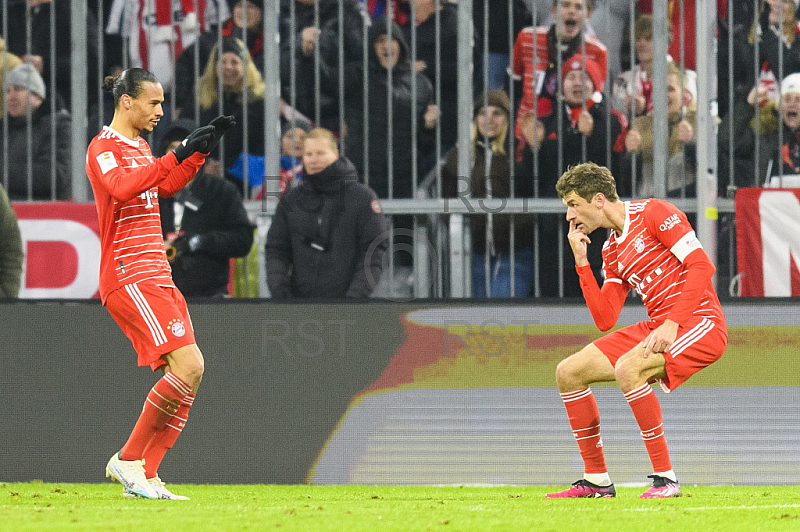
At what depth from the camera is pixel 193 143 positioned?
498 centimetres

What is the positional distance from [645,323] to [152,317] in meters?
2.31

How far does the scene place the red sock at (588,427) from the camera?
17.5 feet

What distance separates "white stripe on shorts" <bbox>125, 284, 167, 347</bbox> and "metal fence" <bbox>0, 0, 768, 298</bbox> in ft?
6.78

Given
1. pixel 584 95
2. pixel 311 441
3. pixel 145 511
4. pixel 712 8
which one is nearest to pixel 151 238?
pixel 145 511

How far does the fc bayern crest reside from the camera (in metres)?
5.16

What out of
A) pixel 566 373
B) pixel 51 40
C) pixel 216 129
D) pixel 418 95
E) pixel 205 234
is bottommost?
pixel 566 373

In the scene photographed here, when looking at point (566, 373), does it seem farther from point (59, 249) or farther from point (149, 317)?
point (59, 249)

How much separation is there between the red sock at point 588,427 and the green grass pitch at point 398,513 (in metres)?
0.24

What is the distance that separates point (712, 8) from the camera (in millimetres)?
7133

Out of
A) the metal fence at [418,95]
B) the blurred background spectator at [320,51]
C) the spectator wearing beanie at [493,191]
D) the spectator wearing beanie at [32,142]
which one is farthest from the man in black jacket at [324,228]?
the spectator wearing beanie at [32,142]

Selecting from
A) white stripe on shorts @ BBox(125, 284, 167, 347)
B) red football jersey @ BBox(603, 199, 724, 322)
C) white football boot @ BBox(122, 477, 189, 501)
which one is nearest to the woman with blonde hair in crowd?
white stripe on shorts @ BBox(125, 284, 167, 347)

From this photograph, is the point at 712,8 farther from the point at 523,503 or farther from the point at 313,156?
the point at 523,503

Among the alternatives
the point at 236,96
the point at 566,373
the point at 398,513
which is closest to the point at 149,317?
the point at 398,513

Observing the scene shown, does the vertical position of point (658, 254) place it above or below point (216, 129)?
below
